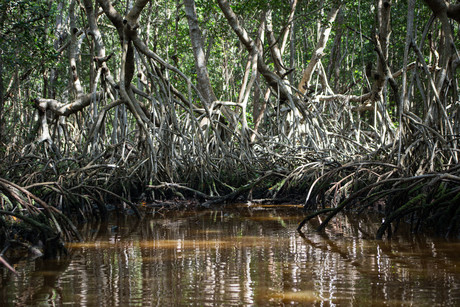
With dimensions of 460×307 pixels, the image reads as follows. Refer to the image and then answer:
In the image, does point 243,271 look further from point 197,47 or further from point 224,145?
point 197,47

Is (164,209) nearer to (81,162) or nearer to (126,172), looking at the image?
(126,172)

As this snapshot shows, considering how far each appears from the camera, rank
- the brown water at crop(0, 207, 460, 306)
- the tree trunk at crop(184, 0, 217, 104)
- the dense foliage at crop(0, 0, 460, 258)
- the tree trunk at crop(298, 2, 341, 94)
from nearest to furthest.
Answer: the brown water at crop(0, 207, 460, 306) < the dense foliage at crop(0, 0, 460, 258) < the tree trunk at crop(184, 0, 217, 104) < the tree trunk at crop(298, 2, 341, 94)

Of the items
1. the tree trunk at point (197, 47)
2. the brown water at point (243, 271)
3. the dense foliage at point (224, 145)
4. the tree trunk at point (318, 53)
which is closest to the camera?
the brown water at point (243, 271)

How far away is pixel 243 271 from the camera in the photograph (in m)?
2.88

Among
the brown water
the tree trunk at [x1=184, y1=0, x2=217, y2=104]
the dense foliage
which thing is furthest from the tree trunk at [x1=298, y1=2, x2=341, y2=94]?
the brown water

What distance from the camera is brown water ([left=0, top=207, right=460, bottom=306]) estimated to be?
234 centimetres

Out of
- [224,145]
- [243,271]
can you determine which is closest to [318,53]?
[224,145]

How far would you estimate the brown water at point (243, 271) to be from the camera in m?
2.34

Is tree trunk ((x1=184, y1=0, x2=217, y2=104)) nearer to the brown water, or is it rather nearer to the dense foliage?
the dense foliage

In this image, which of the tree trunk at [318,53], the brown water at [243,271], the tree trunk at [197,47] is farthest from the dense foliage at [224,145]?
the tree trunk at [318,53]

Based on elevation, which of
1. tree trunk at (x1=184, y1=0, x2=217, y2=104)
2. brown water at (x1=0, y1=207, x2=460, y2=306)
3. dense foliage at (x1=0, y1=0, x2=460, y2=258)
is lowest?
brown water at (x1=0, y1=207, x2=460, y2=306)

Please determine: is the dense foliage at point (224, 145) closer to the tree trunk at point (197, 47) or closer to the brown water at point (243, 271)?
the tree trunk at point (197, 47)

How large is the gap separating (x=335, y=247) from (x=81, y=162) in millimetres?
3535

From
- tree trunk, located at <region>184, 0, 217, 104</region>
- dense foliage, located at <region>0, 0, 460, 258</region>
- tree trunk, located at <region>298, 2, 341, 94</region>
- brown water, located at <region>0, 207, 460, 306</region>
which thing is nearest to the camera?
brown water, located at <region>0, 207, 460, 306</region>
